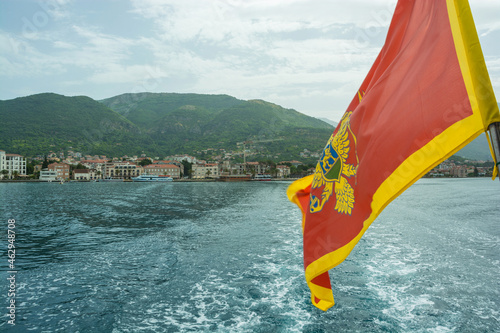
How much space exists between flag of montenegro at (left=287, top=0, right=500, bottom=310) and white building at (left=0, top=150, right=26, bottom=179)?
321 feet

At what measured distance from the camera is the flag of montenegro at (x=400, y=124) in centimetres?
142

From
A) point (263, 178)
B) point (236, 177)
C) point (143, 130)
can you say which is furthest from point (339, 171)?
point (143, 130)

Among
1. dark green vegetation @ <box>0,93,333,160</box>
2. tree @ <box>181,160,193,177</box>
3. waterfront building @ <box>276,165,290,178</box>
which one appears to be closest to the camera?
waterfront building @ <box>276,165,290,178</box>

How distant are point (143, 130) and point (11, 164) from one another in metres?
78.9

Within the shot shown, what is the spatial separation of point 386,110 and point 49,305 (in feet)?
23.1

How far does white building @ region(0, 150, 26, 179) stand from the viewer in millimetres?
81594

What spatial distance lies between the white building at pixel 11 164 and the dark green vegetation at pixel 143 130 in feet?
46.0

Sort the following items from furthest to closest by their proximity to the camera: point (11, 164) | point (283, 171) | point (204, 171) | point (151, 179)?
point (283, 171) → point (204, 171) → point (11, 164) → point (151, 179)

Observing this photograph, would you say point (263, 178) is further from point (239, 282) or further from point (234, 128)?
point (239, 282)

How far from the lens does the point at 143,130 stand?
160 metres

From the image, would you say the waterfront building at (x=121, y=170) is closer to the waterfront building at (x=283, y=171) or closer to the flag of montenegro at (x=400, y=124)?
the waterfront building at (x=283, y=171)

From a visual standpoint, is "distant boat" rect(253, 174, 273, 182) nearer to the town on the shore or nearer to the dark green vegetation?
the town on the shore

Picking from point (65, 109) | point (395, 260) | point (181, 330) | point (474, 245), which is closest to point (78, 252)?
point (181, 330)

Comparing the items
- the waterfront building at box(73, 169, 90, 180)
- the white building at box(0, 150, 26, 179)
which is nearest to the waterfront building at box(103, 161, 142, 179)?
the waterfront building at box(73, 169, 90, 180)
